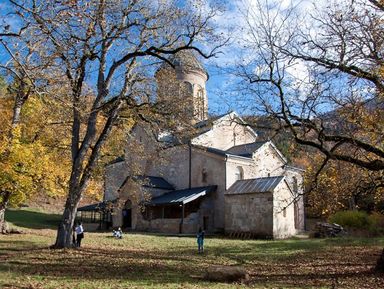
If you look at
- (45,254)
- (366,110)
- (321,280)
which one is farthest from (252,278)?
(45,254)

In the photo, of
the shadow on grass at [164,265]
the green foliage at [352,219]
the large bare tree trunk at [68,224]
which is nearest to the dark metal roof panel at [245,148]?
the green foliage at [352,219]

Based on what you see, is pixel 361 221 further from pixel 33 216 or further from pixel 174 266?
pixel 33 216

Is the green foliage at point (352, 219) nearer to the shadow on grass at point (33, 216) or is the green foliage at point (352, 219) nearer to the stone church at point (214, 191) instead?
the stone church at point (214, 191)

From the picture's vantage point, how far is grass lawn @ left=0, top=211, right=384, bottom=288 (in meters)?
10.9

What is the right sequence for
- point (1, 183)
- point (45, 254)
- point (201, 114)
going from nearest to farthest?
point (45, 254)
point (201, 114)
point (1, 183)

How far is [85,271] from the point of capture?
496 inches

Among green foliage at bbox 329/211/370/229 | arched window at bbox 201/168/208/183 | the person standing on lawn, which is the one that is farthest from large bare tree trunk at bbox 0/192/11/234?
green foliage at bbox 329/211/370/229

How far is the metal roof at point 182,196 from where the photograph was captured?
34.0m

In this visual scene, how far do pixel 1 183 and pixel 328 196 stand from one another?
1588 cm

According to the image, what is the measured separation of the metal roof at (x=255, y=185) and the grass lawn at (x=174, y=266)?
10159 millimetres

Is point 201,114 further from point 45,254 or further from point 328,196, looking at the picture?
point 45,254

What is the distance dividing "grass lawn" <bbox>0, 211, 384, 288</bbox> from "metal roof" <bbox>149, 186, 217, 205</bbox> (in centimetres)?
1177

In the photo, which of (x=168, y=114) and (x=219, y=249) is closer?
(x=168, y=114)

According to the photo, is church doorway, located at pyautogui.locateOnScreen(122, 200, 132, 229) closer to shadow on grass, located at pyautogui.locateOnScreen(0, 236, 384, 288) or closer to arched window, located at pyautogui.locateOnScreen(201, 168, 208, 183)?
arched window, located at pyautogui.locateOnScreen(201, 168, 208, 183)
